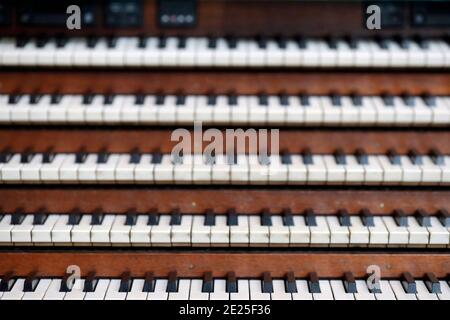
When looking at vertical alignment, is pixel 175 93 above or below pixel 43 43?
below

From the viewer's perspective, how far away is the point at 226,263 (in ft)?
13.0

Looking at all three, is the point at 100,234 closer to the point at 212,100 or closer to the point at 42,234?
the point at 42,234

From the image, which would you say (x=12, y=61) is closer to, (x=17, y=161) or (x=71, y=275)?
(x=17, y=161)

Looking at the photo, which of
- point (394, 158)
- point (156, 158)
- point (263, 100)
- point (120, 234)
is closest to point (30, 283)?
point (120, 234)

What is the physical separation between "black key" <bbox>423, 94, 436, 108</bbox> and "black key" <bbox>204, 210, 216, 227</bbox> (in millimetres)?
1252

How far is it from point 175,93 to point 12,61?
33.8 inches

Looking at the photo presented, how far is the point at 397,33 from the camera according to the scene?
13.5ft

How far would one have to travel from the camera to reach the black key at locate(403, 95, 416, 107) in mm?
3947

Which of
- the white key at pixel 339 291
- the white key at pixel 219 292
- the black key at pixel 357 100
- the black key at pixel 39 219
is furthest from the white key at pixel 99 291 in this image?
the black key at pixel 357 100

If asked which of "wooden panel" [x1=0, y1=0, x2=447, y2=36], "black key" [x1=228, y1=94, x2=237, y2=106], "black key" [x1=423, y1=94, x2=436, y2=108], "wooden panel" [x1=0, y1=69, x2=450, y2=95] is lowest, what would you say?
"black key" [x1=423, y1=94, x2=436, y2=108]

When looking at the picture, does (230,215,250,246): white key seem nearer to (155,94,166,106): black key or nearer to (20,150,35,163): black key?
(155,94,166,106): black key

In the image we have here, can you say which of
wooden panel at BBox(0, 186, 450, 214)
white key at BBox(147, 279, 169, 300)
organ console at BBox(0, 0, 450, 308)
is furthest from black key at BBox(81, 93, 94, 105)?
white key at BBox(147, 279, 169, 300)
